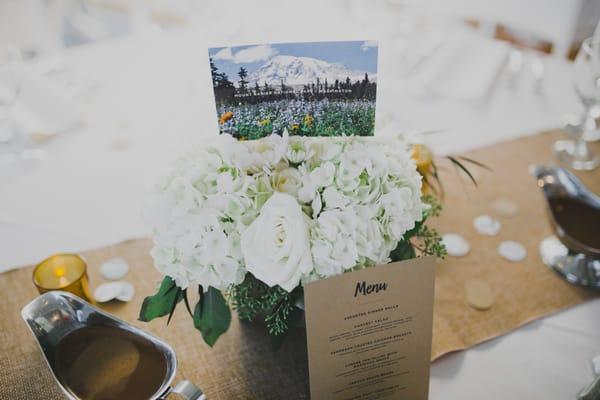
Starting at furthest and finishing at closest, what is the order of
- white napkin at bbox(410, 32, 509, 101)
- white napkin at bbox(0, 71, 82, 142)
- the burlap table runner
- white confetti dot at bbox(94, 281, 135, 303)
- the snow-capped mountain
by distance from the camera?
white napkin at bbox(410, 32, 509, 101)
white napkin at bbox(0, 71, 82, 142)
white confetti dot at bbox(94, 281, 135, 303)
the burlap table runner
the snow-capped mountain

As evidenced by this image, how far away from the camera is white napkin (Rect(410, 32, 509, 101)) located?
1.47 metres

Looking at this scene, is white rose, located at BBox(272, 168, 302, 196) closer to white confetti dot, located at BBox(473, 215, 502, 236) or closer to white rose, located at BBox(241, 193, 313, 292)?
white rose, located at BBox(241, 193, 313, 292)

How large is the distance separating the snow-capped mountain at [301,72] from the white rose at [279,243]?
0.18m

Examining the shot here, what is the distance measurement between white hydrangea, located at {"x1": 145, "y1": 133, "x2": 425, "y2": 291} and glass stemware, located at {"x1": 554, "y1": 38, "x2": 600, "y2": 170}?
0.75 metres

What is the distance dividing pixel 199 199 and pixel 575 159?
105 cm

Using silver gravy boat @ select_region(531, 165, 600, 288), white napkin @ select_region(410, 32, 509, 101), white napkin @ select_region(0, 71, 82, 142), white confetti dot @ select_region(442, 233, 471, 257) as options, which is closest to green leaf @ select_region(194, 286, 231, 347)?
white confetti dot @ select_region(442, 233, 471, 257)

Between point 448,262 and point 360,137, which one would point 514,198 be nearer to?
point 448,262

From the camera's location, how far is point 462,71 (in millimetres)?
1510

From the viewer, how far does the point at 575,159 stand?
129cm

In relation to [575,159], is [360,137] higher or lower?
higher

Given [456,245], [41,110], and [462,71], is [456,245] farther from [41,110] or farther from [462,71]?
[41,110]

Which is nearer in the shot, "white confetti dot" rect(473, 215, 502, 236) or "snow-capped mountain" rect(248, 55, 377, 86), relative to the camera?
"snow-capped mountain" rect(248, 55, 377, 86)

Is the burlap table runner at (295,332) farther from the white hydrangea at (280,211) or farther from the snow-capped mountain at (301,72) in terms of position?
the snow-capped mountain at (301,72)

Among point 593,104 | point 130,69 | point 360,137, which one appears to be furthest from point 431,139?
point 130,69
